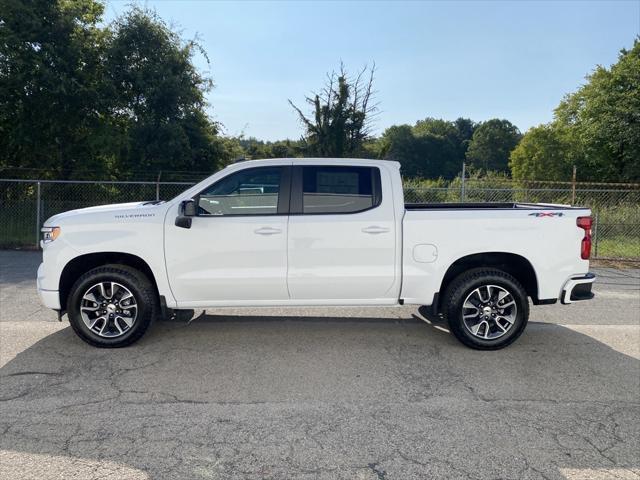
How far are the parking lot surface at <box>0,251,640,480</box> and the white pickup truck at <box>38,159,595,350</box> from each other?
494 millimetres

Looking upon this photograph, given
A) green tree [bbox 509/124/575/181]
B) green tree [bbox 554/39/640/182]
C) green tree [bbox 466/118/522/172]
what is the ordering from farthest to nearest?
1. green tree [bbox 466/118/522/172]
2. green tree [bbox 509/124/575/181]
3. green tree [bbox 554/39/640/182]

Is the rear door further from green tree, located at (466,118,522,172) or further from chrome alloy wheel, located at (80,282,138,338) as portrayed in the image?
green tree, located at (466,118,522,172)

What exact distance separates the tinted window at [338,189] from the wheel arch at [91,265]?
1791 millimetres

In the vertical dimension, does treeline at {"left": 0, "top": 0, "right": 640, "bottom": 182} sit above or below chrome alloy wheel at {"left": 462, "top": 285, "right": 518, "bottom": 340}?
above

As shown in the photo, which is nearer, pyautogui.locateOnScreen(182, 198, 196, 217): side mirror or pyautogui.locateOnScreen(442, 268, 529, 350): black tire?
pyautogui.locateOnScreen(182, 198, 196, 217): side mirror

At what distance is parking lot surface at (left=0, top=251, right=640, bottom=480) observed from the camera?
303 centimetres

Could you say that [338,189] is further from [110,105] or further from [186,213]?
[110,105]

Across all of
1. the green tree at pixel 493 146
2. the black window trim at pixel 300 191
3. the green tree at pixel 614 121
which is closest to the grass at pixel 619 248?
the black window trim at pixel 300 191

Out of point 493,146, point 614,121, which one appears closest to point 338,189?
point 614,121

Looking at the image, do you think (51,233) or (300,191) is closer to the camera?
(51,233)

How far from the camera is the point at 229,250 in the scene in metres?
4.96

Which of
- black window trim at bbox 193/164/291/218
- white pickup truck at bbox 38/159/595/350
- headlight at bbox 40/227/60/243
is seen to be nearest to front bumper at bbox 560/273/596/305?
white pickup truck at bbox 38/159/595/350

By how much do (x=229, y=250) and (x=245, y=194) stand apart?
0.61 metres


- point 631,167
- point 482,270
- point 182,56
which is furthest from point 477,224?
point 631,167
